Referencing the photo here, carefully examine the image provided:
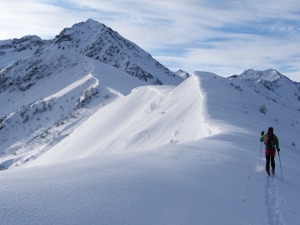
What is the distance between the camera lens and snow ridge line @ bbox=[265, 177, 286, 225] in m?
7.16

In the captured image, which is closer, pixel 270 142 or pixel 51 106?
pixel 270 142

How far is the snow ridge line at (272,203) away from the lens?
7.16m

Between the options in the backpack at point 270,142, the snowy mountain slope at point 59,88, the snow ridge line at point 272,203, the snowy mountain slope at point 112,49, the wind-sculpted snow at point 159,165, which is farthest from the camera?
the snowy mountain slope at point 112,49

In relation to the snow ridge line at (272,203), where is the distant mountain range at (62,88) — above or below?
above

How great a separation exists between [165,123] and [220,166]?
29.7ft

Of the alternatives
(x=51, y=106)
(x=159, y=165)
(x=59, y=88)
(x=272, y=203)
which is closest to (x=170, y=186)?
(x=159, y=165)

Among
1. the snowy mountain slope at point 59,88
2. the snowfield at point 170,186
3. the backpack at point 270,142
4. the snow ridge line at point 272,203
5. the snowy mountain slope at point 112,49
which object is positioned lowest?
the snow ridge line at point 272,203

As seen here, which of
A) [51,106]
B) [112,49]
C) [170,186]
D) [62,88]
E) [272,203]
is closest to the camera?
[170,186]

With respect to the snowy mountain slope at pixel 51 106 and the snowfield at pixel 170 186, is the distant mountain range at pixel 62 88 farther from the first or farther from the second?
the snowfield at pixel 170 186

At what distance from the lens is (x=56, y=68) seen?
2260 inches

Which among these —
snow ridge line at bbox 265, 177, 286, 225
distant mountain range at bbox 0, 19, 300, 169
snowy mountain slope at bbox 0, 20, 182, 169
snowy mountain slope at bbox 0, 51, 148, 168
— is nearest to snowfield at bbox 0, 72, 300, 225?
snow ridge line at bbox 265, 177, 286, 225

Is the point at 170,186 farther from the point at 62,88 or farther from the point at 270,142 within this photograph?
the point at 62,88

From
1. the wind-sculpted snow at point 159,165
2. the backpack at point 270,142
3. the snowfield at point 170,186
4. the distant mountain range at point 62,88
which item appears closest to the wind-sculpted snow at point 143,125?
the wind-sculpted snow at point 159,165

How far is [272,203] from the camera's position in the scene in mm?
8125
